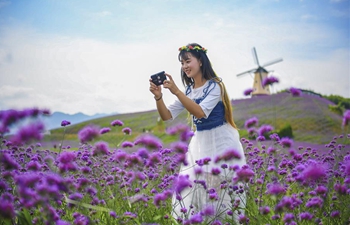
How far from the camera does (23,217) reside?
227 centimetres

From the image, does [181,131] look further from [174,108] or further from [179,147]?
[174,108]

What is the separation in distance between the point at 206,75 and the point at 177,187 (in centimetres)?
163

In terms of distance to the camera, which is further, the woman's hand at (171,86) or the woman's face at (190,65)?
the woman's face at (190,65)

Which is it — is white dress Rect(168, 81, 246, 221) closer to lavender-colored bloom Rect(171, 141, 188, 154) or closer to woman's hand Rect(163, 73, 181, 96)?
woman's hand Rect(163, 73, 181, 96)

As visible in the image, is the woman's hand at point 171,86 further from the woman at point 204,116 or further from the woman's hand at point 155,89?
the woman's hand at point 155,89

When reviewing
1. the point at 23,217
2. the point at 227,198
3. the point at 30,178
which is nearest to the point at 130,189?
the point at 227,198

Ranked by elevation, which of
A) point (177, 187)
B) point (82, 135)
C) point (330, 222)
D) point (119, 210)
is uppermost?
point (82, 135)

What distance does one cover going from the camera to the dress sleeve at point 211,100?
3183 mm

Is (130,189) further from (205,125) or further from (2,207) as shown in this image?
(2,207)

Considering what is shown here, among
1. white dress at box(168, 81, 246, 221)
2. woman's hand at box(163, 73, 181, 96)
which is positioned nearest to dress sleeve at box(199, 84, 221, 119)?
white dress at box(168, 81, 246, 221)

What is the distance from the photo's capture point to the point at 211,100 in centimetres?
326

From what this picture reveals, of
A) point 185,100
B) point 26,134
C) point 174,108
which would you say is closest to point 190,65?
point 174,108

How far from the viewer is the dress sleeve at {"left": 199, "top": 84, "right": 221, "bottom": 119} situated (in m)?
3.18

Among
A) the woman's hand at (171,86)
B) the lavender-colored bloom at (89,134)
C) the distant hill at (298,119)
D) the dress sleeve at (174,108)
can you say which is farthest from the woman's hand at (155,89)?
the distant hill at (298,119)
